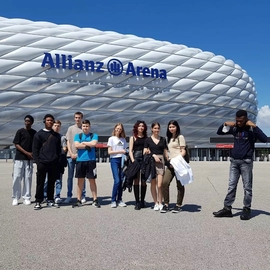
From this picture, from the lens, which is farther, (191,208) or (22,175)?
(22,175)

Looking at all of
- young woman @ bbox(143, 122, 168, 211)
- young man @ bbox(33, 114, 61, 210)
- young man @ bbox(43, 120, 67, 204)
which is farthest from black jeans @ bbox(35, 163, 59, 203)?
young woman @ bbox(143, 122, 168, 211)

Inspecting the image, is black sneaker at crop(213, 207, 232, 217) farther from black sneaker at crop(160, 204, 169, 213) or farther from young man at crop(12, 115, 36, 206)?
young man at crop(12, 115, 36, 206)

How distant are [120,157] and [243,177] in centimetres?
210

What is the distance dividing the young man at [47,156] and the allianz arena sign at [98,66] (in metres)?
24.1

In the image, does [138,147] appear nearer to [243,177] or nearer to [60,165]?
[60,165]

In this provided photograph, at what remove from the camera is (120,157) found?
602 centimetres

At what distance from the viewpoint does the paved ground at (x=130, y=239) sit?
295 cm

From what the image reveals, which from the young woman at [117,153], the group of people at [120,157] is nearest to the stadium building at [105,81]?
the group of people at [120,157]

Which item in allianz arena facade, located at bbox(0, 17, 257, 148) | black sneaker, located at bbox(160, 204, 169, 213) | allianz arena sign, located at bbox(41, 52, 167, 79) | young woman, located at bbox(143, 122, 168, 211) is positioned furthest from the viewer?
allianz arena sign, located at bbox(41, 52, 167, 79)

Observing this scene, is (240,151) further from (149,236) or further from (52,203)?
(52,203)

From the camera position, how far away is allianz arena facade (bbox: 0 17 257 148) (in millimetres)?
28422

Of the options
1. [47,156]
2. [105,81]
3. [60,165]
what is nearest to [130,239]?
[47,156]

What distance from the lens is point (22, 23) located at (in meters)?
30.4

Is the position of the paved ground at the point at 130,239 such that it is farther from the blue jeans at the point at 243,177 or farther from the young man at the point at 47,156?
the young man at the point at 47,156
